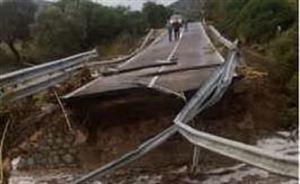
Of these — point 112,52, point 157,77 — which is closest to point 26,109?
point 157,77

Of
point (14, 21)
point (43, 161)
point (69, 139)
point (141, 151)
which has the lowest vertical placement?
point (14, 21)

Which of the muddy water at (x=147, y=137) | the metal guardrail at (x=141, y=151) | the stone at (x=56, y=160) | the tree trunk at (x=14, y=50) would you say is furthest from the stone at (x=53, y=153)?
the tree trunk at (x=14, y=50)

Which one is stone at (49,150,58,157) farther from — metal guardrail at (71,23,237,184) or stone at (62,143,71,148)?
metal guardrail at (71,23,237,184)

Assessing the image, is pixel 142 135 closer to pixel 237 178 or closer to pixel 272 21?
pixel 237 178

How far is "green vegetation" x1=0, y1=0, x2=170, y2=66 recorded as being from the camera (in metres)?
54.3

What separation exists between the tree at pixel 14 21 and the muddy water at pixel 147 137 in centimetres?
5250

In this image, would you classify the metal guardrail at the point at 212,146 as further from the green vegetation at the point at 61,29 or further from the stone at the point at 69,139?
the green vegetation at the point at 61,29

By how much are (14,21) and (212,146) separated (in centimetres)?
6155

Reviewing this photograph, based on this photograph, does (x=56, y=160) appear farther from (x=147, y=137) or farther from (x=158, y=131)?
(x=158, y=131)

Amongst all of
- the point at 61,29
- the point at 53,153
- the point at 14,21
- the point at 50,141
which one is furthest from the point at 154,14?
the point at 53,153

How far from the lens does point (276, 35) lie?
23.2 m

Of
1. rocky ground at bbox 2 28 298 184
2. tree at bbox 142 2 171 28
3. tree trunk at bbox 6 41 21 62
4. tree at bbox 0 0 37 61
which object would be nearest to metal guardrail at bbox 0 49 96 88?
rocky ground at bbox 2 28 298 184

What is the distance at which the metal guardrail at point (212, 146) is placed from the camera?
15.9ft

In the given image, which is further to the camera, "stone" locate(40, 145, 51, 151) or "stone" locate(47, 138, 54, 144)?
"stone" locate(47, 138, 54, 144)
